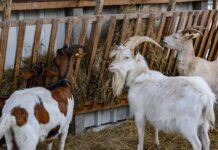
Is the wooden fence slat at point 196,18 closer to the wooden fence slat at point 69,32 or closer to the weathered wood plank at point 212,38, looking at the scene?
the weathered wood plank at point 212,38

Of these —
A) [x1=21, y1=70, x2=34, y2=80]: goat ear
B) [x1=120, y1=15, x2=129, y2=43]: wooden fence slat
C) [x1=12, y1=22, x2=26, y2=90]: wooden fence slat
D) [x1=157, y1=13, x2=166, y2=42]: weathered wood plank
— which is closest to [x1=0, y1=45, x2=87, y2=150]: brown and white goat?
[x1=21, y1=70, x2=34, y2=80]: goat ear

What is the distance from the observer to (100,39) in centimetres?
746

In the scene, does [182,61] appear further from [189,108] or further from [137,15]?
[189,108]

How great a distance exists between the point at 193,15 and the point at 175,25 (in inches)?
14.5

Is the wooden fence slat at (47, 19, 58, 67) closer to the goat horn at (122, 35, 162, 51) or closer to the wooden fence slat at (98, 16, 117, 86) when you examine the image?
the wooden fence slat at (98, 16, 117, 86)

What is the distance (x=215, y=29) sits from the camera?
342 inches

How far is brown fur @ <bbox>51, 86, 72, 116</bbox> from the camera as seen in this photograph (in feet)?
18.8

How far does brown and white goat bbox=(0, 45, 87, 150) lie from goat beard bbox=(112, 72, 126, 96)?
42.2 inches

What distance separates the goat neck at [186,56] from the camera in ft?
26.8

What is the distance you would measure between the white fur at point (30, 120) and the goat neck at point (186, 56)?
317 cm

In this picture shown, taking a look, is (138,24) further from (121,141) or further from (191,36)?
(121,141)

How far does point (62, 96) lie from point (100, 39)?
1832mm

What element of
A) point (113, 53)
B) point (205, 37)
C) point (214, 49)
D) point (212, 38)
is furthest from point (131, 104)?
point (214, 49)

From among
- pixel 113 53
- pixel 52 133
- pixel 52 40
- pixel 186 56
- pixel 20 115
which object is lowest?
pixel 52 133
